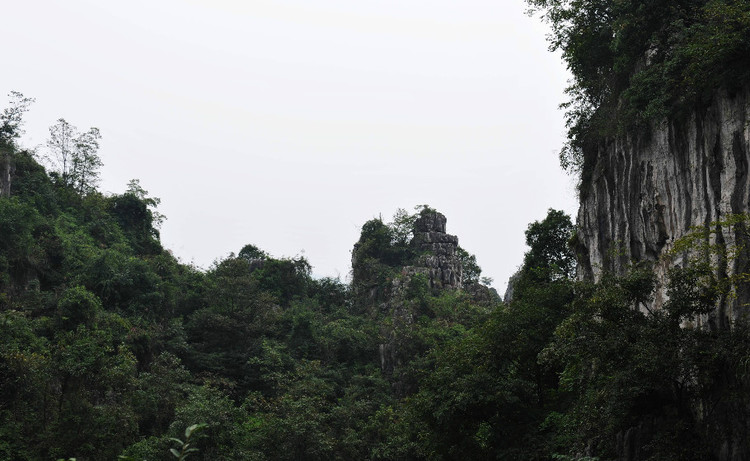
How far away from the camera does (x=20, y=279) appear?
21391 mm

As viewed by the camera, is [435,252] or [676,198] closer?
[676,198]

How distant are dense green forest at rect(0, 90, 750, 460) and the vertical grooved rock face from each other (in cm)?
178

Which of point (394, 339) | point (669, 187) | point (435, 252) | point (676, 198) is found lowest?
point (394, 339)

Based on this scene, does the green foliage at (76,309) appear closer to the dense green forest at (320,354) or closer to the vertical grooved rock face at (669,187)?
the dense green forest at (320,354)

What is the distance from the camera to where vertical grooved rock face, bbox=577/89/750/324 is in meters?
10.0

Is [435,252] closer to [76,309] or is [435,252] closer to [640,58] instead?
[76,309]

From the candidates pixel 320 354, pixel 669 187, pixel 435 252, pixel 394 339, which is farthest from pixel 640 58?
pixel 435 252

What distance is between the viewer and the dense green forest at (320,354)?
29.0 ft

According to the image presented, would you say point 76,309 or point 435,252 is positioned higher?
point 435,252

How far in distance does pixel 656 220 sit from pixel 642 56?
4195 millimetres

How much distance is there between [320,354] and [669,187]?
20325 millimetres

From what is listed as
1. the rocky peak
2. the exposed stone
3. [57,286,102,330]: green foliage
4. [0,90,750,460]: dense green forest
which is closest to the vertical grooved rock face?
the exposed stone

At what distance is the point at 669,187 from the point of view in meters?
12.4

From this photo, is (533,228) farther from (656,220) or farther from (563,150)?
(656,220)
